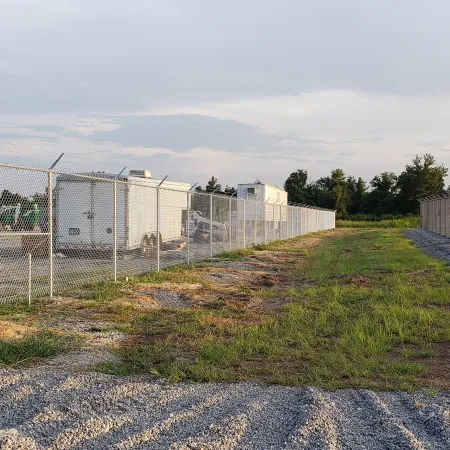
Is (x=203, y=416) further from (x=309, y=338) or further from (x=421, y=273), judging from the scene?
(x=421, y=273)

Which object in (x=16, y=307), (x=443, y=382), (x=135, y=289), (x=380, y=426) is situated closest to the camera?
(x=380, y=426)

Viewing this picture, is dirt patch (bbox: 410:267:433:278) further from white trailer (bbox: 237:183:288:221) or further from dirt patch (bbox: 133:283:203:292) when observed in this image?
white trailer (bbox: 237:183:288:221)

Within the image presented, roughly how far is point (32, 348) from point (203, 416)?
2676 mm

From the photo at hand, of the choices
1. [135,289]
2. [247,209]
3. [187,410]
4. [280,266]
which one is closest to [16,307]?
[135,289]

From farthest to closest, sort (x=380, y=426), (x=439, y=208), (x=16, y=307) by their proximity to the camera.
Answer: (x=439, y=208) < (x=16, y=307) < (x=380, y=426)

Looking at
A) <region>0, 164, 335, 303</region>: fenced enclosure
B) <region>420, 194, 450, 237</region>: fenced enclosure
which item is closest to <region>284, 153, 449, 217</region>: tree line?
<region>420, 194, 450, 237</region>: fenced enclosure

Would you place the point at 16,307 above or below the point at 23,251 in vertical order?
below

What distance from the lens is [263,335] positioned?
7688 mm

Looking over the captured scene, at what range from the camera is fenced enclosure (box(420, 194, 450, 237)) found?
106ft

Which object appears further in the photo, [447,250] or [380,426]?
[447,250]

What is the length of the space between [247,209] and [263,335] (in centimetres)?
1848

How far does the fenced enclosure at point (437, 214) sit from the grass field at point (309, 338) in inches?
829

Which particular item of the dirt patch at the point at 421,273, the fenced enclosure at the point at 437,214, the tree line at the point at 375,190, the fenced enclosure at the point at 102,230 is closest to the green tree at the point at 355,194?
the tree line at the point at 375,190

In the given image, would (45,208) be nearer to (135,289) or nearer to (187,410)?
(135,289)
